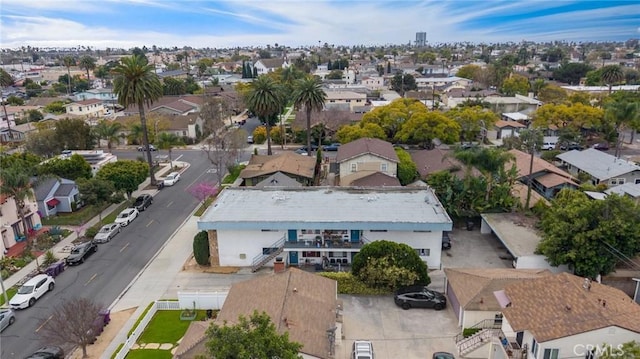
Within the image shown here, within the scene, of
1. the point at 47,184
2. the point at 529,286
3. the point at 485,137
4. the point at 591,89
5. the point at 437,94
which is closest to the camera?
the point at 529,286

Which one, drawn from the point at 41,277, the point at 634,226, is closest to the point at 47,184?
the point at 41,277

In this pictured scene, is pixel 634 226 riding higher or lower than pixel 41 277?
higher

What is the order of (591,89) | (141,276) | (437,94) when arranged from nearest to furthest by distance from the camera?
1. (141,276)
2. (591,89)
3. (437,94)

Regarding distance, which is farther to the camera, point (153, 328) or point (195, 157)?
point (195, 157)

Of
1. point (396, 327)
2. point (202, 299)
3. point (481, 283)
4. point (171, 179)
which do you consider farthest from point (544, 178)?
point (171, 179)

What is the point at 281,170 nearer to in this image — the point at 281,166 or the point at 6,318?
the point at 281,166

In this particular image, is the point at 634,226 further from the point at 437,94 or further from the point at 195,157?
the point at 437,94

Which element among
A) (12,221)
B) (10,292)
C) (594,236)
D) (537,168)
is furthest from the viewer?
(537,168)
